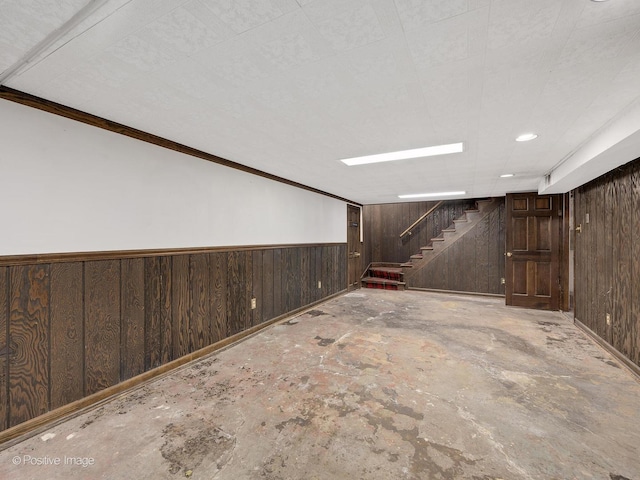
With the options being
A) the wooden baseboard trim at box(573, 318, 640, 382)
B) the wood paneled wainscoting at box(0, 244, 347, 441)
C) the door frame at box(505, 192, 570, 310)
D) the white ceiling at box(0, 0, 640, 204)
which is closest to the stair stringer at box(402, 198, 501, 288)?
the door frame at box(505, 192, 570, 310)

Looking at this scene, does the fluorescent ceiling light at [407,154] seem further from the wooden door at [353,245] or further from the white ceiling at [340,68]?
the wooden door at [353,245]

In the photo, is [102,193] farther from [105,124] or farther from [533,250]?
[533,250]

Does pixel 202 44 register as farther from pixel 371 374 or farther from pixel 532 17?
pixel 371 374

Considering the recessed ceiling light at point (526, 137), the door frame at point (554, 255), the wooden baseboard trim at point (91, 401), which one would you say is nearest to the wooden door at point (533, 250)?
the door frame at point (554, 255)

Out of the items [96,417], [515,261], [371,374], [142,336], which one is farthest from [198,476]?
[515,261]

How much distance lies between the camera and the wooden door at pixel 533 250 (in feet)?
16.0

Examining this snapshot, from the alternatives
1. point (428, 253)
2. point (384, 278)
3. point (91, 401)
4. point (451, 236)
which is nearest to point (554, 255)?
point (451, 236)

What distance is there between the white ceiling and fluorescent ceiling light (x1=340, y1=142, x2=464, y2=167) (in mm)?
175

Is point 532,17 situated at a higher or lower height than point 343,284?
higher

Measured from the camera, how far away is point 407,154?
9.75 feet

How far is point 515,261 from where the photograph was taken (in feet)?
16.9

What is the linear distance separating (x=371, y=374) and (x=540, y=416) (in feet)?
4.13

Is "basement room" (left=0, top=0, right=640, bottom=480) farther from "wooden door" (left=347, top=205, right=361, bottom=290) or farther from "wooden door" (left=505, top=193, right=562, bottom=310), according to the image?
"wooden door" (left=347, top=205, right=361, bottom=290)

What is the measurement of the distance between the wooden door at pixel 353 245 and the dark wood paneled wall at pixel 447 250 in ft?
3.73
